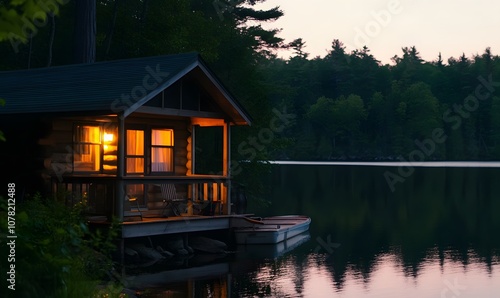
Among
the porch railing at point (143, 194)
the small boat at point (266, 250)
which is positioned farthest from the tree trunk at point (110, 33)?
the small boat at point (266, 250)

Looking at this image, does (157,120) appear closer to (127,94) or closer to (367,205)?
(127,94)

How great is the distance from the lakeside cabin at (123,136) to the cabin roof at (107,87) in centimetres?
4

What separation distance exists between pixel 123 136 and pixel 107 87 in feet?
6.90

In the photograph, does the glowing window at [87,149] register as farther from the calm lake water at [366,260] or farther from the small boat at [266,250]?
the small boat at [266,250]

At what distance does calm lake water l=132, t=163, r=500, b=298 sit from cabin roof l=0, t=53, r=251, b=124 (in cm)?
501

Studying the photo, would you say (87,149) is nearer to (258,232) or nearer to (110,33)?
(258,232)

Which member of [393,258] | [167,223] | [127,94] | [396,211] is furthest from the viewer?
[396,211]

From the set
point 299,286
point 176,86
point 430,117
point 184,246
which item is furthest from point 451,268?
point 430,117

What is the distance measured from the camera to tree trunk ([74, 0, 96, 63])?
36.3 metres

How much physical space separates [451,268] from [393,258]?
2.82 meters

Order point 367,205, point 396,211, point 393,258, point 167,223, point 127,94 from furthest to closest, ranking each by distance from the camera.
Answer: point 367,205 < point 396,211 < point 393,258 < point 167,223 < point 127,94

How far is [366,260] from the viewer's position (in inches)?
1013

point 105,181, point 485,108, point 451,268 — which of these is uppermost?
point 485,108

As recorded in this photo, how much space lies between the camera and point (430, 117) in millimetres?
155625
